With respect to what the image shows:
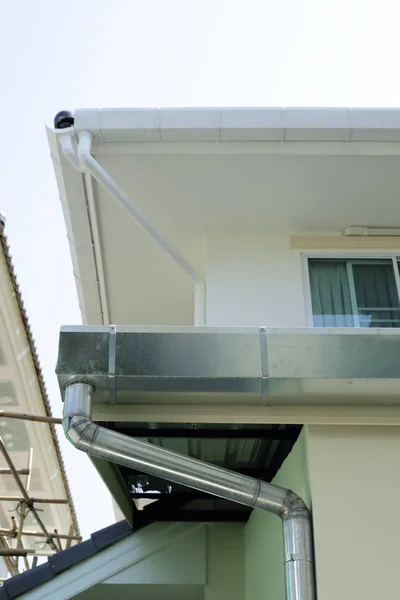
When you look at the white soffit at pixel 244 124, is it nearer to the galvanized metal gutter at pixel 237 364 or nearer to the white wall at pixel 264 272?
the white wall at pixel 264 272

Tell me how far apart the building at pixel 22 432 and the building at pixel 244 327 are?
4.79ft

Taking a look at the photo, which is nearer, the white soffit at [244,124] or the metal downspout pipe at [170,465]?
the metal downspout pipe at [170,465]

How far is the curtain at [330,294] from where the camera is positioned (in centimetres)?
484

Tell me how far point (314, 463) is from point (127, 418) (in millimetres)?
1074

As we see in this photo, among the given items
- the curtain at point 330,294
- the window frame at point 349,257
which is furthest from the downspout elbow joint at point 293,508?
the window frame at point 349,257

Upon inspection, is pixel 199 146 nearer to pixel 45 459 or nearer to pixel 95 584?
pixel 95 584

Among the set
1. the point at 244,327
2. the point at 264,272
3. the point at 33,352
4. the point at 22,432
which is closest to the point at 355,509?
the point at 244,327

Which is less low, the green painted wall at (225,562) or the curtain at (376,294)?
the curtain at (376,294)

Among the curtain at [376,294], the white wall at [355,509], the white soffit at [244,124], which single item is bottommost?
the white wall at [355,509]

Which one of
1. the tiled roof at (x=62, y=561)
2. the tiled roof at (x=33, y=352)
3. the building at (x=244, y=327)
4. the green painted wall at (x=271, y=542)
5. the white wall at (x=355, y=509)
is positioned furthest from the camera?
the tiled roof at (x=33, y=352)

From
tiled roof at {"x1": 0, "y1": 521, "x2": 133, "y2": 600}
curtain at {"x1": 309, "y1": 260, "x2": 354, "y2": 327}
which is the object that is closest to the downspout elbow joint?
curtain at {"x1": 309, "y1": 260, "x2": 354, "y2": 327}

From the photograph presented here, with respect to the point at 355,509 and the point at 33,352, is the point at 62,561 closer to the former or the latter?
the point at 355,509

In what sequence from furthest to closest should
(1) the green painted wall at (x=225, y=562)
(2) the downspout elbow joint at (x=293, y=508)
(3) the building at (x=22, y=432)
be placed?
(3) the building at (x=22, y=432)
(1) the green painted wall at (x=225, y=562)
(2) the downspout elbow joint at (x=293, y=508)

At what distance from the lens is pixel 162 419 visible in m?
3.73
